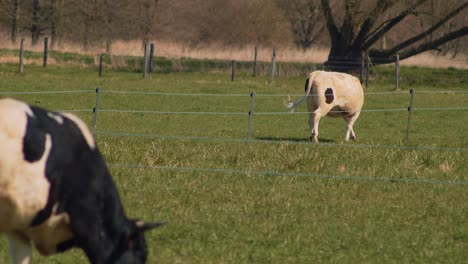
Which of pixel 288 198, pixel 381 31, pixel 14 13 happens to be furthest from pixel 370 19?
pixel 288 198

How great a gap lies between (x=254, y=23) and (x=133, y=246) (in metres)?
58.4

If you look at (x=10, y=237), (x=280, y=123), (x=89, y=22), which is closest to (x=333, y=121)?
(x=280, y=123)

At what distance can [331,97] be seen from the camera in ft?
64.7

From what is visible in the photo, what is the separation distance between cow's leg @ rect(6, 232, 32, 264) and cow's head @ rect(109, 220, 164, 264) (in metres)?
0.62

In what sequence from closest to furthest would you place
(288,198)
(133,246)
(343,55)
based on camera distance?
(133,246) < (288,198) < (343,55)

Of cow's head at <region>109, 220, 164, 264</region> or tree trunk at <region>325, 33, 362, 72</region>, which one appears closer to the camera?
cow's head at <region>109, 220, 164, 264</region>

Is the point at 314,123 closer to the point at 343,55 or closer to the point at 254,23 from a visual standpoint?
the point at 343,55

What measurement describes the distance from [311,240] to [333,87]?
36.2 feet

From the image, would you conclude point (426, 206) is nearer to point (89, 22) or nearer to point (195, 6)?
point (89, 22)

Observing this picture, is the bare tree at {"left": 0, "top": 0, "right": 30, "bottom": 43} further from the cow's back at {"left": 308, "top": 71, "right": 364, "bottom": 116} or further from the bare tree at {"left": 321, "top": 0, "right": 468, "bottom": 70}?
the cow's back at {"left": 308, "top": 71, "right": 364, "bottom": 116}

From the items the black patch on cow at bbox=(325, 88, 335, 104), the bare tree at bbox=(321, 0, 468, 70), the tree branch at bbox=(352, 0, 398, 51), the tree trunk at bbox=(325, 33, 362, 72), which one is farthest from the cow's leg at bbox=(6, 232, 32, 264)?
the tree branch at bbox=(352, 0, 398, 51)

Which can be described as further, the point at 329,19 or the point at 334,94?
the point at 329,19

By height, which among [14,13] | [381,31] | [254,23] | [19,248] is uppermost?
[254,23]

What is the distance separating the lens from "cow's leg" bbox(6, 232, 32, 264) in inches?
261
